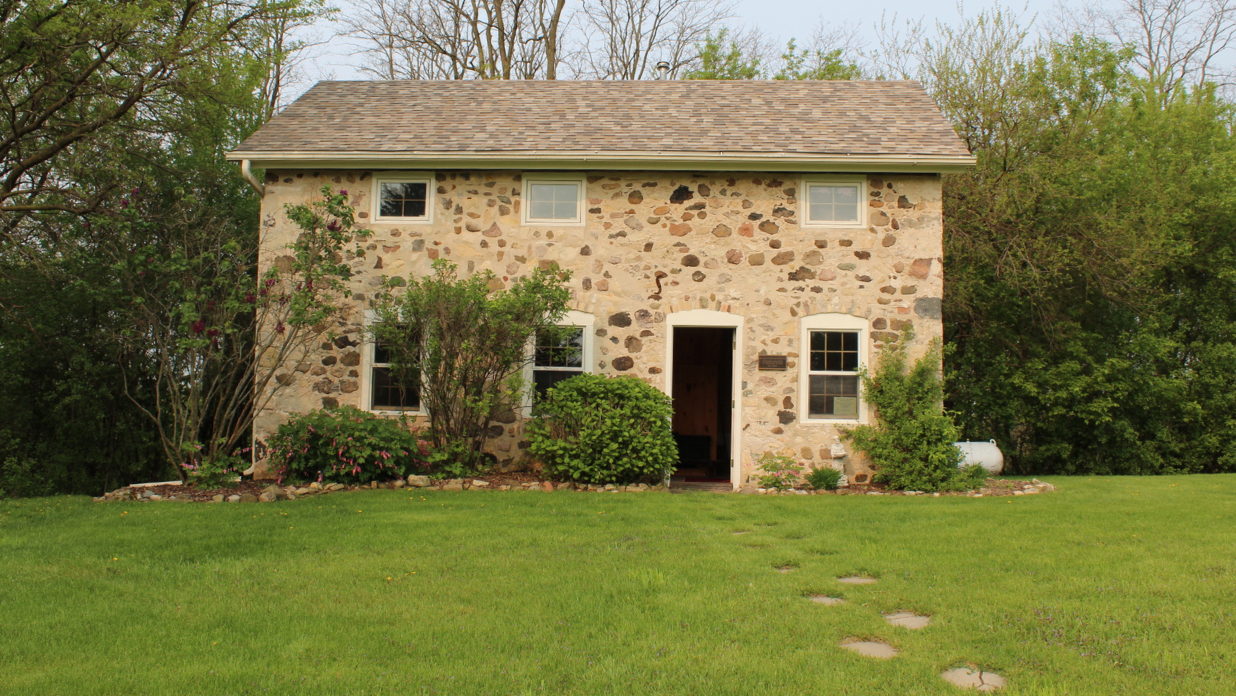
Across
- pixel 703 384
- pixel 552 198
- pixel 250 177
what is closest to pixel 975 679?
pixel 552 198

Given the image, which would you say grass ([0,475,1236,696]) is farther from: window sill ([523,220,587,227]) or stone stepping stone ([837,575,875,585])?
window sill ([523,220,587,227])

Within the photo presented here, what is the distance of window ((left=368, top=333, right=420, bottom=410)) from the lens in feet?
34.6

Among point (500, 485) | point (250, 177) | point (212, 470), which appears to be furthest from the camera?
point (250, 177)

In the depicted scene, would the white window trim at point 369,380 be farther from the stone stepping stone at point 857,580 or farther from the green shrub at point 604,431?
the stone stepping stone at point 857,580

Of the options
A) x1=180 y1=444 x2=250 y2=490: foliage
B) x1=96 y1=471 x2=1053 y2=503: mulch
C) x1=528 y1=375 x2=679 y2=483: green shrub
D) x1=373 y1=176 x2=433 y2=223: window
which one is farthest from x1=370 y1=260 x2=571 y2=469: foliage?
x1=180 y1=444 x2=250 y2=490: foliage

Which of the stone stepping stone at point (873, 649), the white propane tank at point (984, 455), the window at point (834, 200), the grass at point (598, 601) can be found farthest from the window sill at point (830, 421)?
the stone stepping stone at point (873, 649)

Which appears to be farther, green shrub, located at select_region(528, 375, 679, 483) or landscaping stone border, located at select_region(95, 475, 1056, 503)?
green shrub, located at select_region(528, 375, 679, 483)

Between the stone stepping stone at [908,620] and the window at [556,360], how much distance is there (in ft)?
20.7

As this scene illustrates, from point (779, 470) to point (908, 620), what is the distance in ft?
18.6

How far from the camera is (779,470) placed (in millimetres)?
10109

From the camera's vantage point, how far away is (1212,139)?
1523 cm

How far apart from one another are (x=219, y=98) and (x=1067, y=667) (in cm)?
1192

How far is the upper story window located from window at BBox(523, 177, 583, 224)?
338cm

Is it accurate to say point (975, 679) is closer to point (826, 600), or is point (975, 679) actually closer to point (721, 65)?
point (826, 600)
